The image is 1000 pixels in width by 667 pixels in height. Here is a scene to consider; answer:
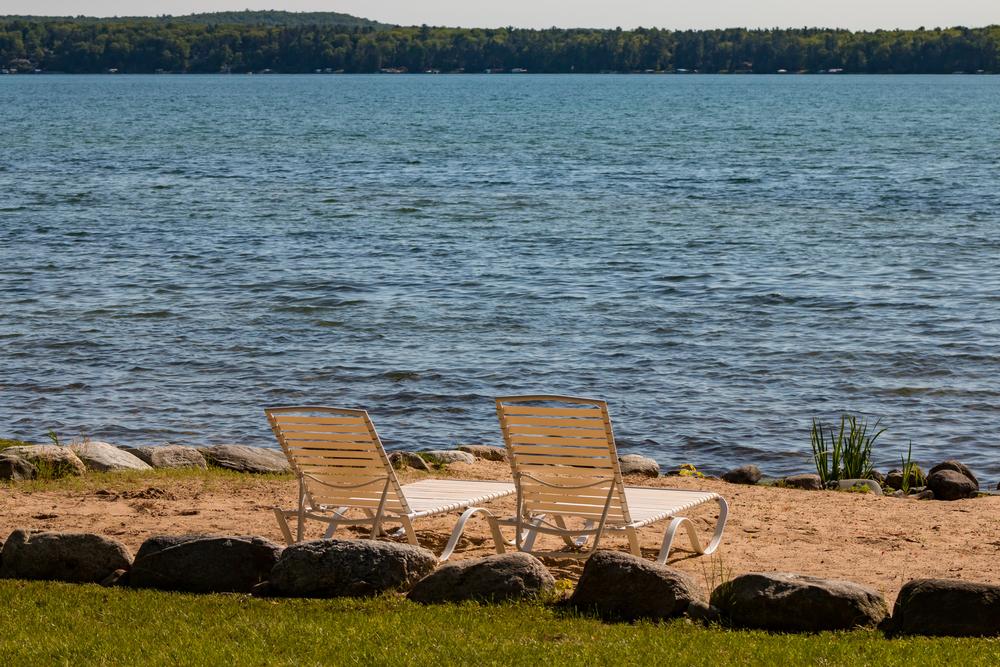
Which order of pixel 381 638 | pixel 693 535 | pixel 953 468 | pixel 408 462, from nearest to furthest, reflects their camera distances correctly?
1. pixel 381 638
2. pixel 693 535
3. pixel 408 462
4. pixel 953 468

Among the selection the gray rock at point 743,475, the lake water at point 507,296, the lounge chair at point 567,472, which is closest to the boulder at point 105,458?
the lake water at point 507,296

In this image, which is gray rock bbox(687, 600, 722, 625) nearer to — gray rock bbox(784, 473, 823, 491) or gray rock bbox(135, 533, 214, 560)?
gray rock bbox(135, 533, 214, 560)

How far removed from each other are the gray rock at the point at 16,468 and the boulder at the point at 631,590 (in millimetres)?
5502

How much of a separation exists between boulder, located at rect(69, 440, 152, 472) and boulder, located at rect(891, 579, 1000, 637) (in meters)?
6.85

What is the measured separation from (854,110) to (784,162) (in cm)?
5316

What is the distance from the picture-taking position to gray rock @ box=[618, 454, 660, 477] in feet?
39.2

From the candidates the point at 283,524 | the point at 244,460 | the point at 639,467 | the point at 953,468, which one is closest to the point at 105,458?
the point at 244,460

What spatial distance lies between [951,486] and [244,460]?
19.3ft

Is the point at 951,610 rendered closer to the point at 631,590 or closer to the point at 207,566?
the point at 631,590

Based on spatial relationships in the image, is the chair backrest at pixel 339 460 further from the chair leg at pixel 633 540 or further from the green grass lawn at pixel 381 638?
the chair leg at pixel 633 540

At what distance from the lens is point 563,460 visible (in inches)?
296

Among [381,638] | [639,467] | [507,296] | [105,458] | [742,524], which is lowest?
[507,296]

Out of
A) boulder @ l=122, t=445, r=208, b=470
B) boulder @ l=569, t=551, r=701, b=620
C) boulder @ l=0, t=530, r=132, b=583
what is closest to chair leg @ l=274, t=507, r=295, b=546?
boulder @ l=0, t=530, r=132, b=583

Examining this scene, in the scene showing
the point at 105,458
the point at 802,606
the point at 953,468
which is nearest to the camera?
the point at 802,606
